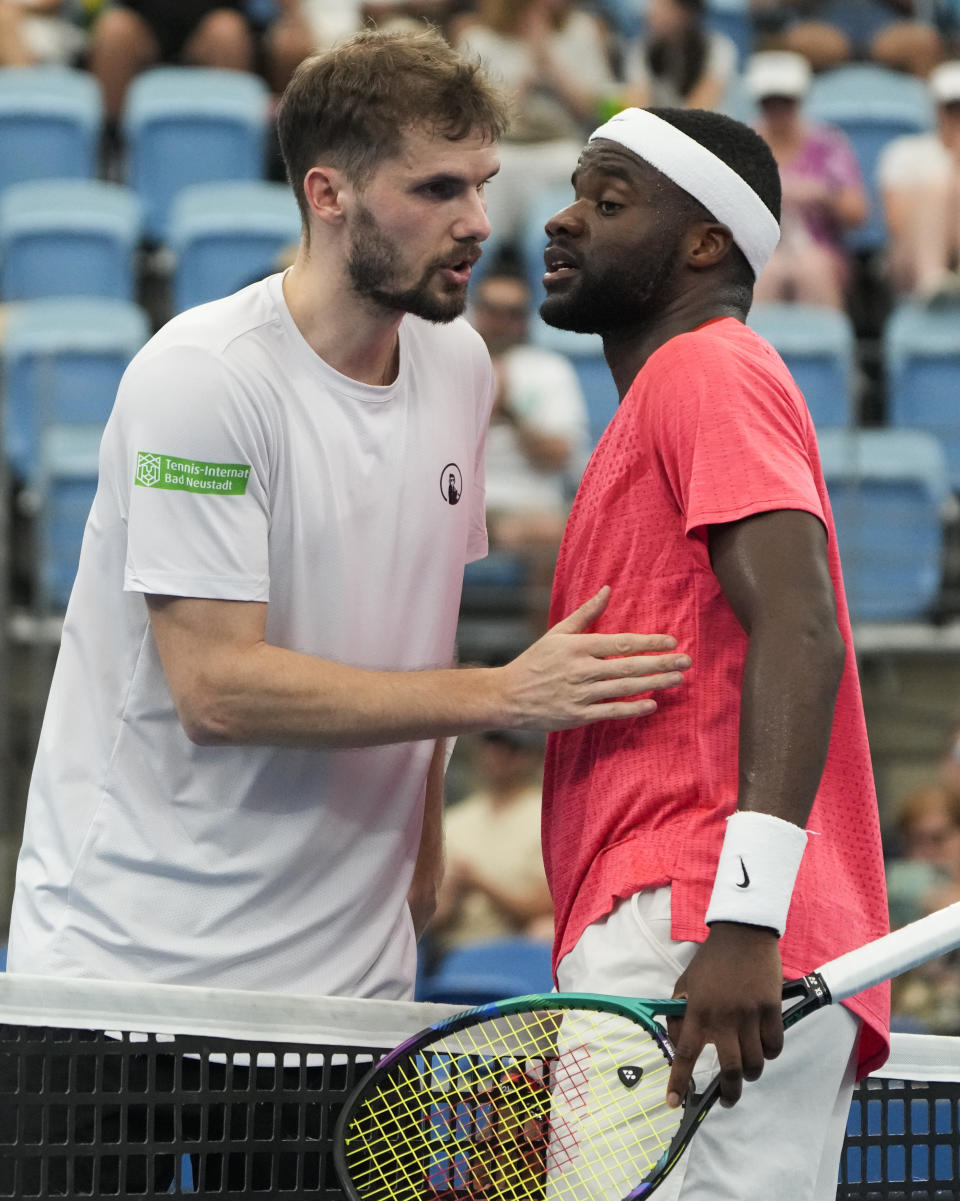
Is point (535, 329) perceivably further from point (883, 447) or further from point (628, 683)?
point (628, 683)

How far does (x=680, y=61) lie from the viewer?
8664 mm

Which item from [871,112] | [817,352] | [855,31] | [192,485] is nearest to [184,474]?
[192,485]

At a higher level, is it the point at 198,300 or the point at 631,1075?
the point at 198,300

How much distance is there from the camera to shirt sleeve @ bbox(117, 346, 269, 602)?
94.0 inches

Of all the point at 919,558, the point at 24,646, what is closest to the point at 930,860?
the point at 919,558

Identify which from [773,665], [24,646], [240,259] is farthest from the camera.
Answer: [240,259]

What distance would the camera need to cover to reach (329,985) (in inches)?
102

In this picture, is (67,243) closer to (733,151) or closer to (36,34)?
(36,34)

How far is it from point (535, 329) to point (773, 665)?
5.25 meters

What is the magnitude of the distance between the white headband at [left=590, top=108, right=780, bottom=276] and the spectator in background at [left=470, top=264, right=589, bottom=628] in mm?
3578

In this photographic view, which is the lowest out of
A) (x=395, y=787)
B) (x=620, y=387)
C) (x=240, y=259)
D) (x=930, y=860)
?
(x=930, y=860)

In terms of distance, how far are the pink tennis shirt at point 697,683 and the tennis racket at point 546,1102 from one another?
12 cm

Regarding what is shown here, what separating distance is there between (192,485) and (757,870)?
885mm

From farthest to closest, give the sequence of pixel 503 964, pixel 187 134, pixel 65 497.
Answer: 1. pixel 187 134
2. pixel 65 497
3. pixel 503 964
